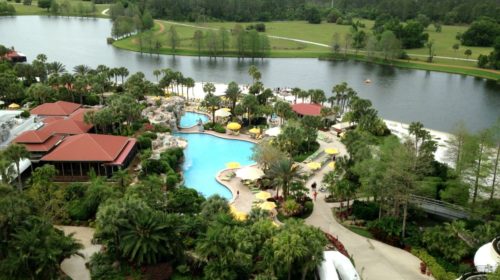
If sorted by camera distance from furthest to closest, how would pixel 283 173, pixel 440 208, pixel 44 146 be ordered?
pixel 44 146
pixel 283 173
pixel 440 208

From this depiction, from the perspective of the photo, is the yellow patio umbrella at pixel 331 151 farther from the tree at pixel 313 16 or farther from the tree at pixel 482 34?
the tree at pixel 313 16

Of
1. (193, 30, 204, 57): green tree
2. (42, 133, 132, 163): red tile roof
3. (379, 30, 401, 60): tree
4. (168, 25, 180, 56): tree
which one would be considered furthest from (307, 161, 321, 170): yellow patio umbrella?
(168, 25, 180, 56): tree

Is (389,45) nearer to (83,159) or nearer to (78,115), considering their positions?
(78,115)

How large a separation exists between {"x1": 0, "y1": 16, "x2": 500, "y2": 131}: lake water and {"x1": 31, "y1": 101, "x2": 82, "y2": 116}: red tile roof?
37633 mm

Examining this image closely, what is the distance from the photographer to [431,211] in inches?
1679

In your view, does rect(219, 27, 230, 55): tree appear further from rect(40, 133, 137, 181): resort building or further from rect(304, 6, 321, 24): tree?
rect(40, 133, 137, 181): resort building

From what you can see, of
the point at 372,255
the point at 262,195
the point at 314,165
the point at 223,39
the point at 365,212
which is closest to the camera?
the point at 372,255

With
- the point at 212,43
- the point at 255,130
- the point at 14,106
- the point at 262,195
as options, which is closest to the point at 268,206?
the point at 262,195

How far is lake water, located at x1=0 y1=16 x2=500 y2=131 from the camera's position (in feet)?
274

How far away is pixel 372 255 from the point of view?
36750mm

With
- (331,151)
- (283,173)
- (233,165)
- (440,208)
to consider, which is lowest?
(440,208)

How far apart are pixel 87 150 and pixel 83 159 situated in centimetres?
129

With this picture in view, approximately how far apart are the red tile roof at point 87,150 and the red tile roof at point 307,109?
97.1ft

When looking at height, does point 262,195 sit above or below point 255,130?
below
